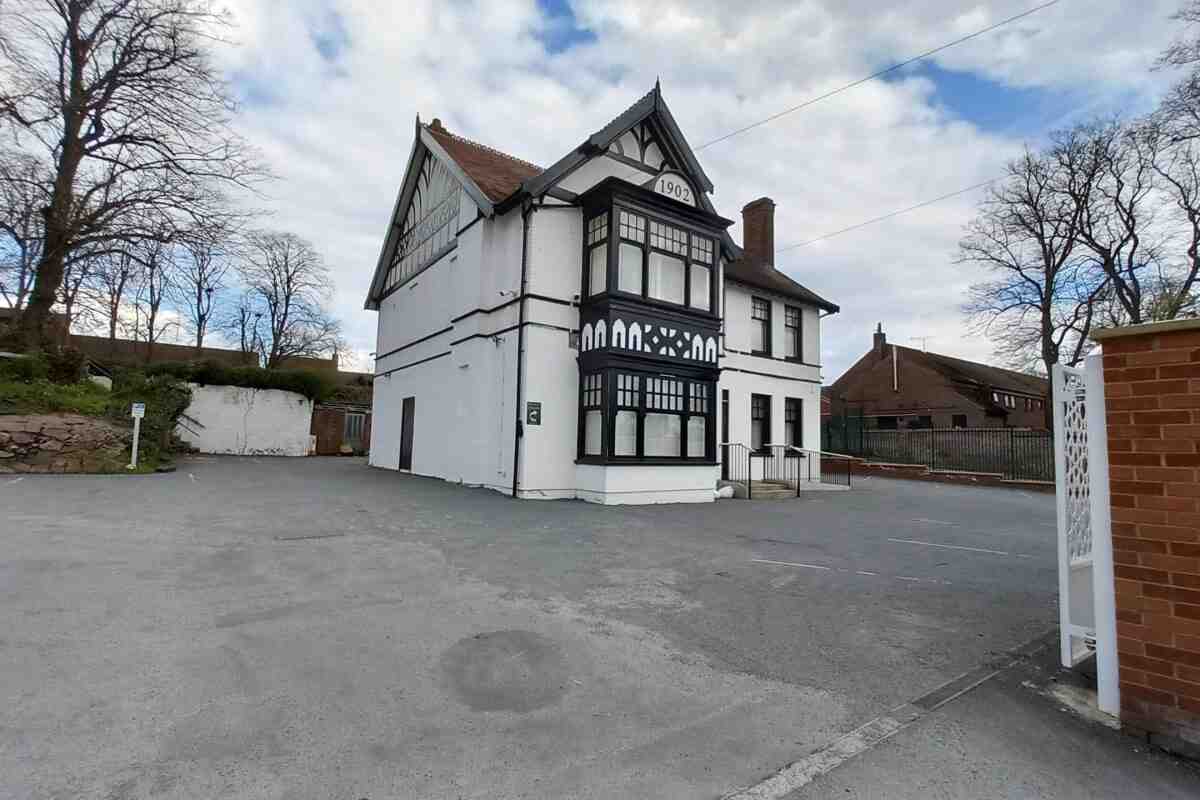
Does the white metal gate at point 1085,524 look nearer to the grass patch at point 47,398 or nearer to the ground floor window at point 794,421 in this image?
the ground floor window at point 794,421

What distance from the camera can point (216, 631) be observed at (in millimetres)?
4027

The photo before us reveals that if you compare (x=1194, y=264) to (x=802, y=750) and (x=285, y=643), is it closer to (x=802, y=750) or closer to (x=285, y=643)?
A: (x=802, y=750)

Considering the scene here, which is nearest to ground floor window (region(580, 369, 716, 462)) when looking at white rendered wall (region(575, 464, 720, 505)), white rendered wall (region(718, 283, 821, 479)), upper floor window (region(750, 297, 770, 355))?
white rendered wall (region(575, 464, 720, 505))

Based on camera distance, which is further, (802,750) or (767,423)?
(767,423)

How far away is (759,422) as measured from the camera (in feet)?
60.3

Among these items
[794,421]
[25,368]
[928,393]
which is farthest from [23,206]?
[928,393]

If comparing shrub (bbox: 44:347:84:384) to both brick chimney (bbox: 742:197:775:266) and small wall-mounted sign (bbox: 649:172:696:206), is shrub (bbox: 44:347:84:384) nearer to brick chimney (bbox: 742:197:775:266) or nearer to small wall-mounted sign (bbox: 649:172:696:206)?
small wall-mounted sign (bbox: 649:172:696:206)

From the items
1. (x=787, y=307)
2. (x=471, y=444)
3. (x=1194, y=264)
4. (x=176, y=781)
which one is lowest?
(x=176, y=781)

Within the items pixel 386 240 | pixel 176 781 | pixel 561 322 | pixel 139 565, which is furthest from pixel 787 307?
pixel 176 781

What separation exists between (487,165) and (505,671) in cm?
1582

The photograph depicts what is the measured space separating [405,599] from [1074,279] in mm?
30787

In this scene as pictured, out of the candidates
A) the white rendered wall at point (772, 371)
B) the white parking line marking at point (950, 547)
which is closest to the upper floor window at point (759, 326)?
the white rendered wall at point (772, 371)

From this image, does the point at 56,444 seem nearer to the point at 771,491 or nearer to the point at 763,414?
the point at 771,491

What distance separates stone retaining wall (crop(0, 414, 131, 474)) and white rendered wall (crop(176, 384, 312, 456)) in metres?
9.65
